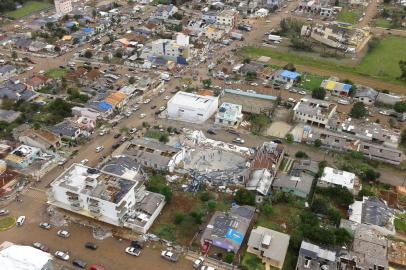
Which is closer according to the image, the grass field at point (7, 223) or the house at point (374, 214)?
the house at point (374, 214)

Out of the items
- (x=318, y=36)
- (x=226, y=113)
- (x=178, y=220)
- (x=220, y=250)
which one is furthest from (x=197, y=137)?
(x=318, y=36)

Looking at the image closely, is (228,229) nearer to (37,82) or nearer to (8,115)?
(8,115)

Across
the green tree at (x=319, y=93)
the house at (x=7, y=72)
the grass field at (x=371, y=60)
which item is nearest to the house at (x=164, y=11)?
the grass field at (x=371, y=60)

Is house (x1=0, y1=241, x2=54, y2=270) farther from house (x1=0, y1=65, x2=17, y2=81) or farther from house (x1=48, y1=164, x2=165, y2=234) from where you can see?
house (x1=0, y1=65, x2=17, y2=81)

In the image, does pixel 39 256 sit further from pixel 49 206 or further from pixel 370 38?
pixel 370 38

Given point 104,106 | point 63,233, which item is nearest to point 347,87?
point 104,106

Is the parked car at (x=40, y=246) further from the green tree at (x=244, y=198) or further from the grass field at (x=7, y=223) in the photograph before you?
the green tree at (x=244, y=198)

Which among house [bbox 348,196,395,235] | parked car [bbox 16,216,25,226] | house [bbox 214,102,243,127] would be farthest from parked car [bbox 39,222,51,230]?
house [bbox 348,196,395,235]
